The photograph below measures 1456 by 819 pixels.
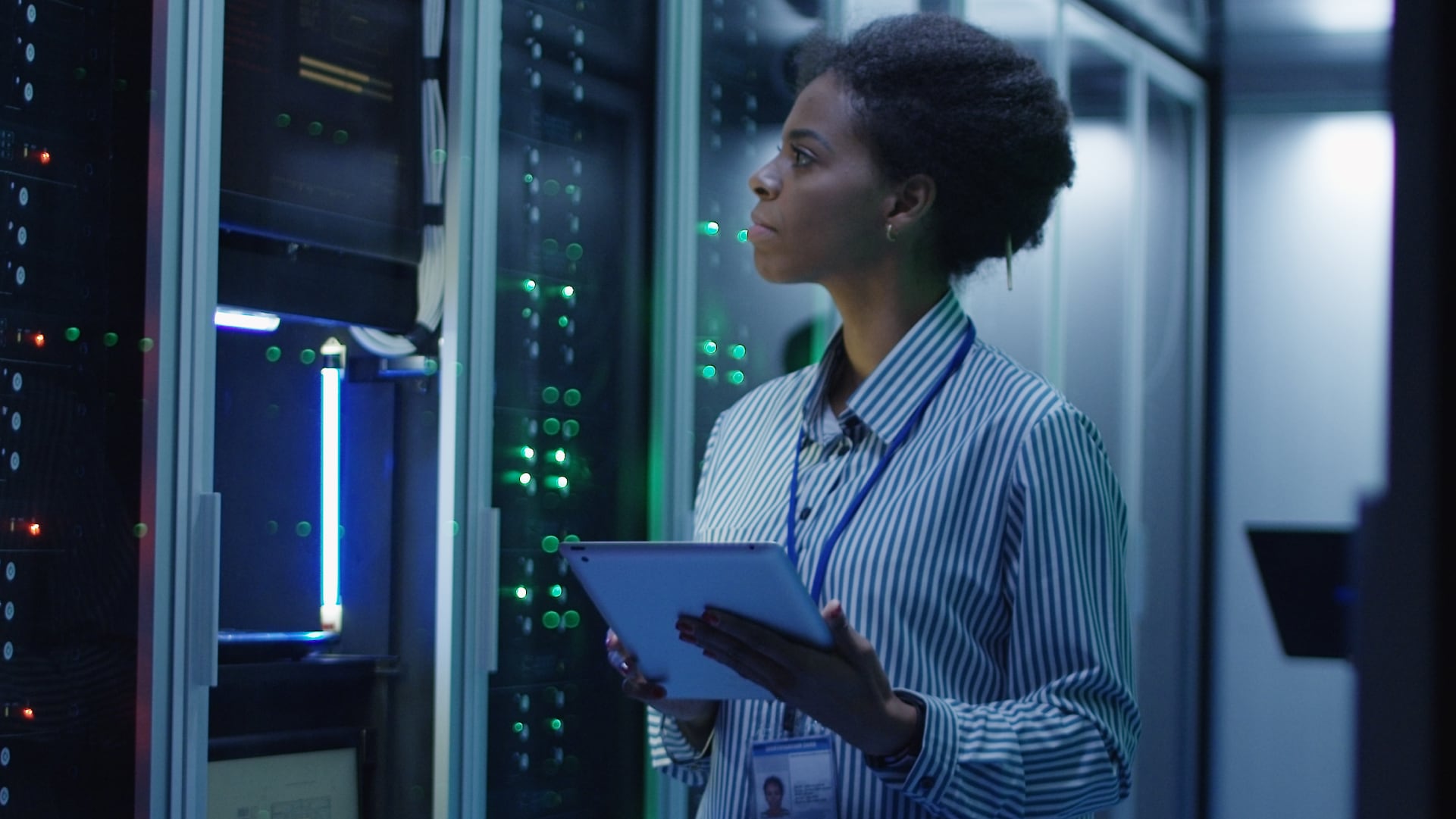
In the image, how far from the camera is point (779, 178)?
131cm

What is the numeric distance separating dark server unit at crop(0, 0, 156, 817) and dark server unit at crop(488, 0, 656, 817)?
0.72 m

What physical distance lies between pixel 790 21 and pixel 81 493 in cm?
178

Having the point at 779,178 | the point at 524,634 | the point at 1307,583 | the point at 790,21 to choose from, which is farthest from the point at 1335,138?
the point at 1307,583

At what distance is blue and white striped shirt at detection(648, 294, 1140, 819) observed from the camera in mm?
1103

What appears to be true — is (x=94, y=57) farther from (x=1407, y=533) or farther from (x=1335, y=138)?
(x=1335, y=138)

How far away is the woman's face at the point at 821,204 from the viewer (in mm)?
1297

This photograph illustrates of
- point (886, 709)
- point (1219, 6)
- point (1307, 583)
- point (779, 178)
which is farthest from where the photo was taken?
point (1219, 6)

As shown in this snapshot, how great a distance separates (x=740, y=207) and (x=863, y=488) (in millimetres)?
1752

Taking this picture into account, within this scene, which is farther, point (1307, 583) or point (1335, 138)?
point (1335, 138)

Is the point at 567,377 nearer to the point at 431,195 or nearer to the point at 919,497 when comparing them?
the point at 431,195

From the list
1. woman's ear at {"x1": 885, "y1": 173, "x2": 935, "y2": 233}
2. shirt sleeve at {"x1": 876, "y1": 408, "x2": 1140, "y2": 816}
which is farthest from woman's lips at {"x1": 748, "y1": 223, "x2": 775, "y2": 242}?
shirt sleeve at {"x1": 876, "y1": 408, "x2": 1140, "y2": 816}

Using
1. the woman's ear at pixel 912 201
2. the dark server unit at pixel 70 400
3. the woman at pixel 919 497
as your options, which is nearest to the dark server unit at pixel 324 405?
the dark server unit at pixel 70 400

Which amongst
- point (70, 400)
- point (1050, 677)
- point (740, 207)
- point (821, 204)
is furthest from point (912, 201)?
point (740, 207)

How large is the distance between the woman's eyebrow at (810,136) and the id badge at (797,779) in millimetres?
521
